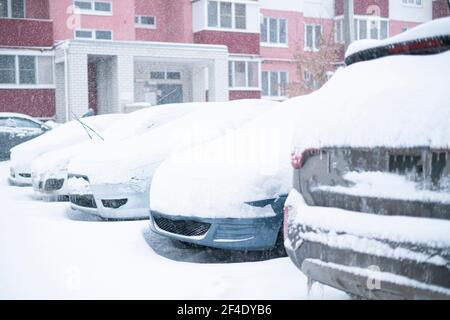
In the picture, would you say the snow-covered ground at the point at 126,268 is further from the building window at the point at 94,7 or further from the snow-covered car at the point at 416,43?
the building window at the point at 94,7

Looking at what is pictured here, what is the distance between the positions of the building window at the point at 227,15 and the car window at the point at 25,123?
11.6 meters

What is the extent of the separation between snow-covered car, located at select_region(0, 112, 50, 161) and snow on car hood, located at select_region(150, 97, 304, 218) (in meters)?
12.6

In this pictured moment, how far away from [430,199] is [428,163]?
0.17 meters

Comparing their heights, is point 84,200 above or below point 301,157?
below

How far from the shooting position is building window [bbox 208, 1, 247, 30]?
26.2 metres

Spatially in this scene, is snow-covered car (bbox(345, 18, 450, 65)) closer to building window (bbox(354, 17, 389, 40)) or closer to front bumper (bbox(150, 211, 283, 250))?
front bumper (bbox(150, 211, 283, 250))

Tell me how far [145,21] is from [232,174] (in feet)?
77.0

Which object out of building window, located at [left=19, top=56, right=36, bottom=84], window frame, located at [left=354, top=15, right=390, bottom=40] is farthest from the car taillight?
window frame, located at [left=354, top=15, right=390, bottom=40]

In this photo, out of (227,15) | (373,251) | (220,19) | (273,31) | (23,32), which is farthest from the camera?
(273,31)

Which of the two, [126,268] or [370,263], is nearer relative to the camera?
[370,263]

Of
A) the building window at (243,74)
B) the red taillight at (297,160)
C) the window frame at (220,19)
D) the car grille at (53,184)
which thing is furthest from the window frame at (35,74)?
the red taillight at (297,160)

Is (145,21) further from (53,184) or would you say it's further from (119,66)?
(53,184)

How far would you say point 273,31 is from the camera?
2973 centimetres

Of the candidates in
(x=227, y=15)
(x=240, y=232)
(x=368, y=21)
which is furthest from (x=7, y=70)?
(x=240, y=232)
